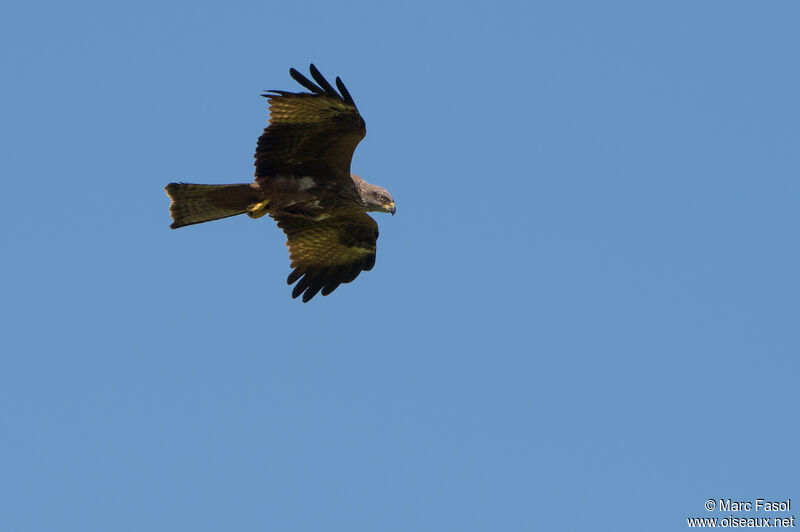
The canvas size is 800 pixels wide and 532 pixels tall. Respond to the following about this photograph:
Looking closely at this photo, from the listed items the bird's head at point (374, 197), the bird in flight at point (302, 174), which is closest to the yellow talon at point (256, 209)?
the bird in flight at point (302, 174)

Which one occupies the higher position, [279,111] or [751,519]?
[279,111]

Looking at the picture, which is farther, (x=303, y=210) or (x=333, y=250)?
(x=333, y=250)

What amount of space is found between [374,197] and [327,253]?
1.41 metres

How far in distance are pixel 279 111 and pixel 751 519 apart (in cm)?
661

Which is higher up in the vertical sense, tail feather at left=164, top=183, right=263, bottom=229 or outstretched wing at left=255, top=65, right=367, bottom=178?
outstretched wing at left=255, top=65, right=367, bottom=178

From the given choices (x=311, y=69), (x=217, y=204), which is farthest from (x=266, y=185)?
(x=311, y=69)

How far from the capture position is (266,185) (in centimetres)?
1291

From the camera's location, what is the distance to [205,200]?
1273 centimetres

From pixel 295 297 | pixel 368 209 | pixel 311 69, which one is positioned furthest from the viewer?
pixel 295 297

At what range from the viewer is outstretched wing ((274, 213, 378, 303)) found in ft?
46.8

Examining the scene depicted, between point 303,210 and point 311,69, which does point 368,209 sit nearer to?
point 303,210

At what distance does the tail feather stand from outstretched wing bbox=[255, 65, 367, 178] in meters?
0.36

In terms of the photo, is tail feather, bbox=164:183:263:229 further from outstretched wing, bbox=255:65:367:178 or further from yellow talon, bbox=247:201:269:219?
outstretched wing, bbox=255:65:367:178

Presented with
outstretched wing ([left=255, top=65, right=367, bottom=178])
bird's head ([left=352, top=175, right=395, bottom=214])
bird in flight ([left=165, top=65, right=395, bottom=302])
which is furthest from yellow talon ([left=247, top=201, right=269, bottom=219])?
bird's head ([left=352, top=175, right=395, bottom=214])
